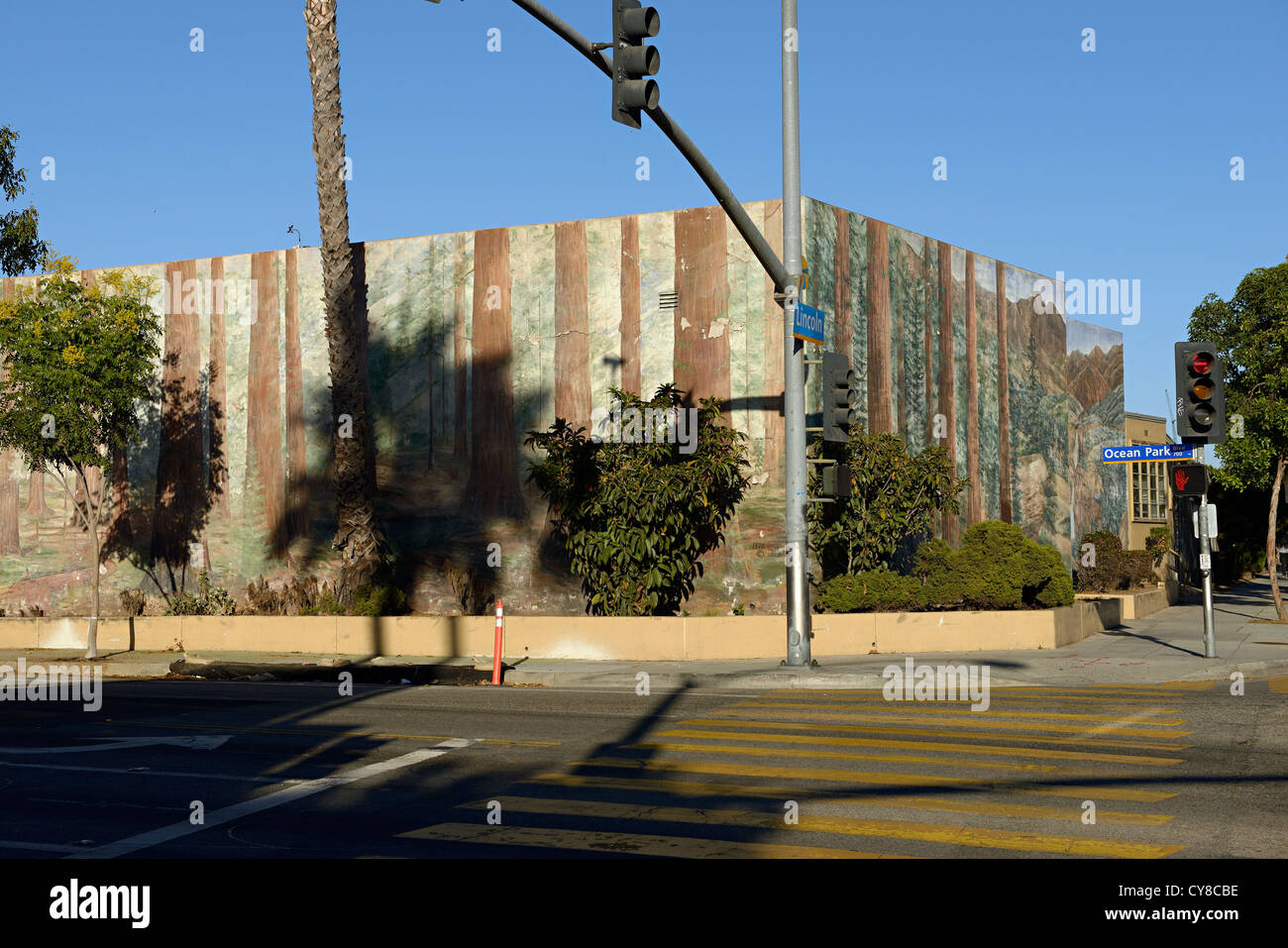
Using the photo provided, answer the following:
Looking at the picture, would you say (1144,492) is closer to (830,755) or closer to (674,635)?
(674,635)

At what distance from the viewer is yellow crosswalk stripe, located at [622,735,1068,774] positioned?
10.7m

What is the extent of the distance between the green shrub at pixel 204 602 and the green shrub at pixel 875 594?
15.5 m

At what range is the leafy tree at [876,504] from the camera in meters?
25.1

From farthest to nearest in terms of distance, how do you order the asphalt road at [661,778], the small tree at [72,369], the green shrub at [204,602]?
the green shrub at [204,602]
the small tree at [72,369]
the asphalt road at [661,778]

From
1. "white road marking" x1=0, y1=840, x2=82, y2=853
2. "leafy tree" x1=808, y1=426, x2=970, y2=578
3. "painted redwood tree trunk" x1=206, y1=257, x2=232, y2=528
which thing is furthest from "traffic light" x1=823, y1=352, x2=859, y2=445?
"painted redwood tree trunk" x1=206, y1=257, x2=232, y2=528

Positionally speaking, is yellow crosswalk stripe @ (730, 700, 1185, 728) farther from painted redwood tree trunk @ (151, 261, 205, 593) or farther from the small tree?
painted redwood tree trunk @ (151, 261, 205, 593)

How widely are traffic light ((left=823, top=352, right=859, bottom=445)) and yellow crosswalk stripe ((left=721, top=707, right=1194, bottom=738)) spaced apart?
5.54 meters

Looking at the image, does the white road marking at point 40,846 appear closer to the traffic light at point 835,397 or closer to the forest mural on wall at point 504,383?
the traffic light at point 835,397

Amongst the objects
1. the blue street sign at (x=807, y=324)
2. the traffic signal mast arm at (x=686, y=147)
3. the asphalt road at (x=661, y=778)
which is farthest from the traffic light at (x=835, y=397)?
the asphalt road at (x=661, y=778)

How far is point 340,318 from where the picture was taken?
26188mm

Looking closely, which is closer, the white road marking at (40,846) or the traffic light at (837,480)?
the white road marking at (40,846)

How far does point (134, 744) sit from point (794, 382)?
11.3 m

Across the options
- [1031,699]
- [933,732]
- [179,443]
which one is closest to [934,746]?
[933,732]

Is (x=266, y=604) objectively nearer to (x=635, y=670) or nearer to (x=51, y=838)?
(x=635, y=670)
